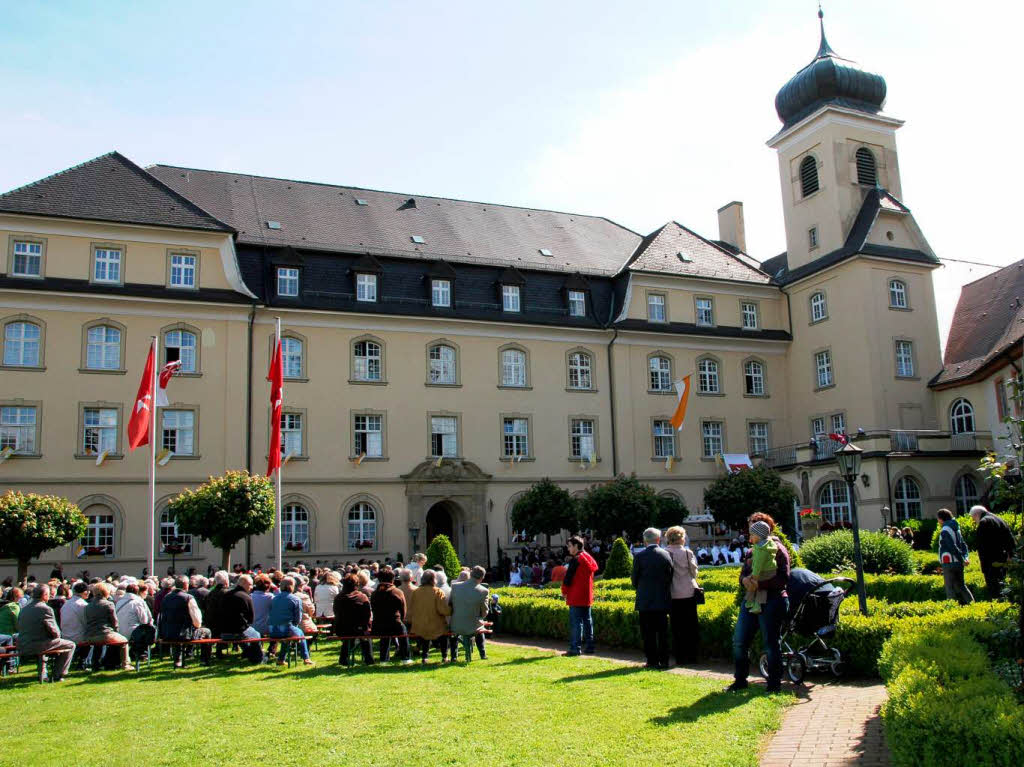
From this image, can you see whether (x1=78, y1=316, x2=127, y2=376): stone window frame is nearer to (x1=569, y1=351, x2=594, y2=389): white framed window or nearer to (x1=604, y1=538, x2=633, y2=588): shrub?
(x1=569, y1=351, x2=594, y2=389): white framed window

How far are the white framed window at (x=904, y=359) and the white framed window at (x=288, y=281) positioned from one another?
21.9 meters

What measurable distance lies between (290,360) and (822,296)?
2061cm

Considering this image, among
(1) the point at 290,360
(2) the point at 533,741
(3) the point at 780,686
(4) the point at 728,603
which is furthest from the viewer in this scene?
(1) the point at 290,360

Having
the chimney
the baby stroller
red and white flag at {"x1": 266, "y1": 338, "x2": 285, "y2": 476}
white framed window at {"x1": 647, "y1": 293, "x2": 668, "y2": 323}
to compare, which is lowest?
the baby stroller

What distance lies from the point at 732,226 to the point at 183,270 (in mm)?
26129

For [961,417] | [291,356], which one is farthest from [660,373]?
[291,356]

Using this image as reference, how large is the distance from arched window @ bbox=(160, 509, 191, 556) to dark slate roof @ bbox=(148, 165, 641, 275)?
915cm

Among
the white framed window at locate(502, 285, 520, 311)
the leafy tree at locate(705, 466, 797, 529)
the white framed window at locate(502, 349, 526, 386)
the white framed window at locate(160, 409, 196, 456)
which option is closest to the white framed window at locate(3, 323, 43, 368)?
the white framed window at locate(160, 409, 196, 456)

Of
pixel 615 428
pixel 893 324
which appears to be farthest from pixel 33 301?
pixel 893 324

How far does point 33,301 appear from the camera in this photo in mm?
28391

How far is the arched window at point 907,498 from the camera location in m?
31.9

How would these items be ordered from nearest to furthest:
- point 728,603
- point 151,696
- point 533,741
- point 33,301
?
point 533,741, point 151,696, point 728,603, point 33,301

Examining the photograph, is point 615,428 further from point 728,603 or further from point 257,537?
point 728,603

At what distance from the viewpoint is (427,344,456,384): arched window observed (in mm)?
33219
